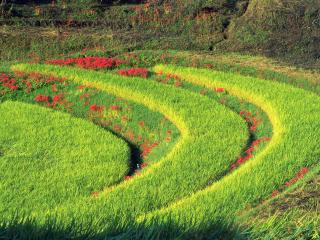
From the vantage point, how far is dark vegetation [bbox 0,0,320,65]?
2497 centimetres

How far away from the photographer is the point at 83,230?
3.99 m

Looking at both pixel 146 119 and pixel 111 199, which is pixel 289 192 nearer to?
pixel 111 199

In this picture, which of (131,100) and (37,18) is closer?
(131,100)

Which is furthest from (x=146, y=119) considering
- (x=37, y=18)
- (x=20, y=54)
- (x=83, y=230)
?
(x=83, y=230)

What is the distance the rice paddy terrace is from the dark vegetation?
2104mm

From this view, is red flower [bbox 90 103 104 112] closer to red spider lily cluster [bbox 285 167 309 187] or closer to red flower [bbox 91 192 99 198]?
red flower [bbox 91 192 99 198]

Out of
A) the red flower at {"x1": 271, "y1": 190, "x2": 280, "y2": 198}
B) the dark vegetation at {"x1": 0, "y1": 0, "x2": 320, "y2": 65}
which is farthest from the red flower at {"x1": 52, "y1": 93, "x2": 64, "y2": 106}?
the red flower at {"x1": 271, "y1": 190, "x2": 280, "y2": 198}

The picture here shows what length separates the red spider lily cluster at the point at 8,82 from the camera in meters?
20.2

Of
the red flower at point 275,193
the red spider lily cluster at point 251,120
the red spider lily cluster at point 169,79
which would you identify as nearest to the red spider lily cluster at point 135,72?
the red spider lily cluster at point 169,79

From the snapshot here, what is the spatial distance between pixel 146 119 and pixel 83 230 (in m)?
13.8

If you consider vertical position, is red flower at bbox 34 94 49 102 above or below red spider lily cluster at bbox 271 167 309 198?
below

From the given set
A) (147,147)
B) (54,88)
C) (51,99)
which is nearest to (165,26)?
(54,88)

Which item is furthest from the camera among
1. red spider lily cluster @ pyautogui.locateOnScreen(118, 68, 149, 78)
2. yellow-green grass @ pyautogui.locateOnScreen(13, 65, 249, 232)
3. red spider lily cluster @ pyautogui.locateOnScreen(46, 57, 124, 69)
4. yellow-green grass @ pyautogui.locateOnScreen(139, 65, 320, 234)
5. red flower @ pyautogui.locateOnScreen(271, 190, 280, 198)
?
red spider lily cluster @ pyautogui.locateOnScreen(46, 57, 124, 69)

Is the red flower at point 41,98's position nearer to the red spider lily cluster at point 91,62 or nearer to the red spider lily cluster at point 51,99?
the red spider lily cluster at point 51,99
